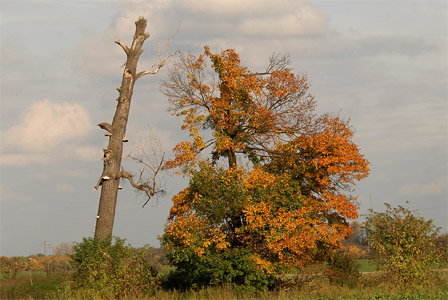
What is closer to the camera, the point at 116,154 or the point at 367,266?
the point at 116,154

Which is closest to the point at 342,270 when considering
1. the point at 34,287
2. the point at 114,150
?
the point at 114,150

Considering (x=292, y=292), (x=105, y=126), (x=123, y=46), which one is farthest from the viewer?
(x=123, y=46)

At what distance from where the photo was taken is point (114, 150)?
25922 mm

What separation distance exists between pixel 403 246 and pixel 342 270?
4878 mm

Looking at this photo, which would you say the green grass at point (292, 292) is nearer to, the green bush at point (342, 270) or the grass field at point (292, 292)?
the grass field at point (292, 292)

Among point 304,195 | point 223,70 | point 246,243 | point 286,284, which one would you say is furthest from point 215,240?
point 223,70

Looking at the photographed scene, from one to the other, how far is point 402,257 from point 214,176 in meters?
8.25

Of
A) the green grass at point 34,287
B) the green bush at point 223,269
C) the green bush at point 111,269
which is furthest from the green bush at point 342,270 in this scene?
the green grass at point 34,287

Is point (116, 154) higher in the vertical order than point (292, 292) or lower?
higher

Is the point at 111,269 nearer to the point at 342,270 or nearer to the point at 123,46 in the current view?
the point at 342,270

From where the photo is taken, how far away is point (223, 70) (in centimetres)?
2833

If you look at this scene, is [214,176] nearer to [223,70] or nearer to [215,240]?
[215,240]

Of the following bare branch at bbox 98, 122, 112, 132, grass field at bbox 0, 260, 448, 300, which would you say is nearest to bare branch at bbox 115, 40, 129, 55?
bare branch at bbox 98, 122, 112, 132

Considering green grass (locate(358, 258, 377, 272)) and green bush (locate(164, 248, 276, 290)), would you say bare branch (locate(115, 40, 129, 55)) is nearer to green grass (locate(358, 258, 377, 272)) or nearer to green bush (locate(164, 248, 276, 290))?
green bush (locate(164, 248, 276, 290))
